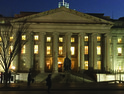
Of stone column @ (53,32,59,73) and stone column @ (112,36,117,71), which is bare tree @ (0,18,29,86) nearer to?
stone column @ (53,32,59,73)

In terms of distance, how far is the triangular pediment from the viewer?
190 feet

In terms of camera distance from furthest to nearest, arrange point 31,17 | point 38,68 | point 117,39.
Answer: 1. point 117,39
2. point 38,68
3. point 31,17

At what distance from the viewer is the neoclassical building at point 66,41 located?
58.3 metres

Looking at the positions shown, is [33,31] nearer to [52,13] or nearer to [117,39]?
[52,13]

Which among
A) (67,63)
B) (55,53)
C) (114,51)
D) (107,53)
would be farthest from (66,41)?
(114,51)

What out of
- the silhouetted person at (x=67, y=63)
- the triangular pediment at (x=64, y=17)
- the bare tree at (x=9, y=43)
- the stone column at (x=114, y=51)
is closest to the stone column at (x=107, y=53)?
the triangular pediment at (x=64, y=17)

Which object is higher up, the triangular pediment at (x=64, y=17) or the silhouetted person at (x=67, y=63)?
the triangular pediment at (x=64, y=17)

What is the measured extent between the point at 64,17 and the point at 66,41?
598 centimetres

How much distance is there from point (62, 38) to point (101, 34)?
10.7 m

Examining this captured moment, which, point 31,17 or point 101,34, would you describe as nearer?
point 31,17

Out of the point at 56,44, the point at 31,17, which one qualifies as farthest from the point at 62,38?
the point at 31,17

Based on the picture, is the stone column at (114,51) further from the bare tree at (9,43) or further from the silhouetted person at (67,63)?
the bare tree at (9,43)

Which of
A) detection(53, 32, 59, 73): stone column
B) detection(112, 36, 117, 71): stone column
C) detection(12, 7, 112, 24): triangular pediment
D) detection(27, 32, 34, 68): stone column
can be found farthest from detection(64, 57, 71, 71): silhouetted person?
detection(112, 36, 117, 71): stone column

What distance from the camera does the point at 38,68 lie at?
61906 millimetres
